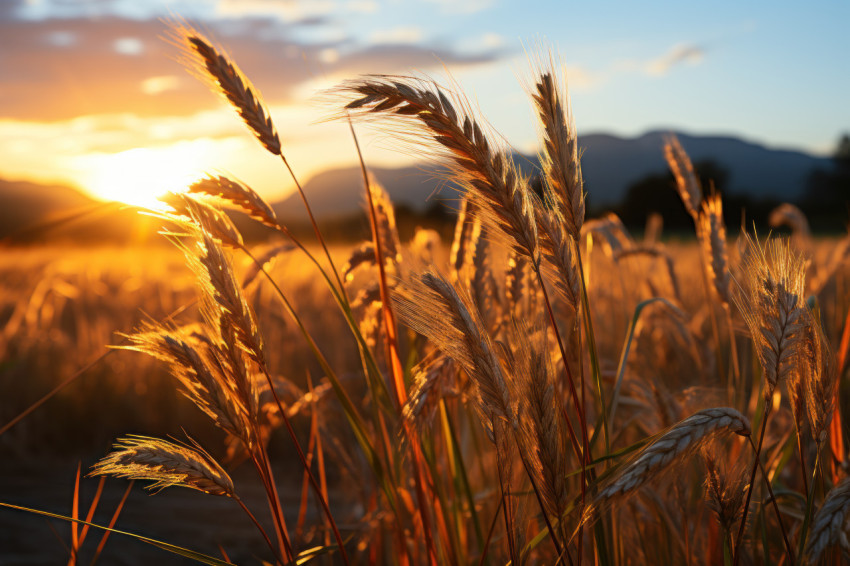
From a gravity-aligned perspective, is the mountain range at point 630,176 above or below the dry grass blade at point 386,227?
below

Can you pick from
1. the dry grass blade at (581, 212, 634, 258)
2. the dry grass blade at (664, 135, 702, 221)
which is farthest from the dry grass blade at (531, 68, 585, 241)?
the dry grass blade at (581, 212, 634, 258)

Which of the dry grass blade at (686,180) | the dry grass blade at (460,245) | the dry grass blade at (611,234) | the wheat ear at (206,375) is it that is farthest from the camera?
the dry grass blade at (611,234)

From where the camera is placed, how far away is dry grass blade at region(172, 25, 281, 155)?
1.20 meters

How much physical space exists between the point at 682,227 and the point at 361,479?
47079mm

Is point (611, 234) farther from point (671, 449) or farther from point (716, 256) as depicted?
point (671, 449)

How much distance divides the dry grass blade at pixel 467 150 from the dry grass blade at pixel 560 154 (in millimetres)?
83

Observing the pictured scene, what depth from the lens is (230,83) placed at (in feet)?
3.95

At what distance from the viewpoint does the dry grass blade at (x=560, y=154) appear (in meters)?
1.09

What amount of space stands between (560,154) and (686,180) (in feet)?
4.01

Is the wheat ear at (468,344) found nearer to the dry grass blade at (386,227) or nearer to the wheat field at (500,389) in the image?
the wheat field at (500,389)

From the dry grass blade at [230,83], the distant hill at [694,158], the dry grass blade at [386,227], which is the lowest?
the distant hill at [694,158]

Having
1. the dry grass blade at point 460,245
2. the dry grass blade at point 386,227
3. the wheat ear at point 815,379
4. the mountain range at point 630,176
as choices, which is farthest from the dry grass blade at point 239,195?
the mountain range at point 630,176

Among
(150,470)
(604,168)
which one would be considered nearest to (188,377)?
(150,470)

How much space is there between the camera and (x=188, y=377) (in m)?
1.05
